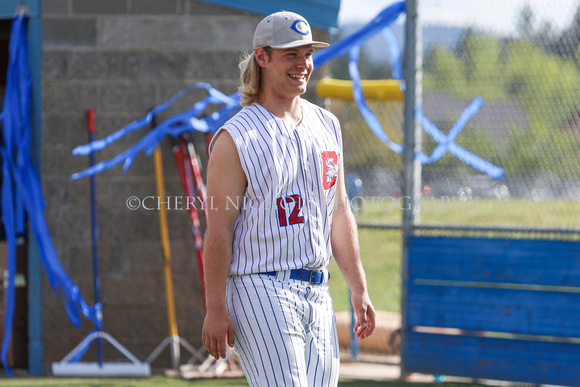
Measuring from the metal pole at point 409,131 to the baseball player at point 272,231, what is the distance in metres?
2.97

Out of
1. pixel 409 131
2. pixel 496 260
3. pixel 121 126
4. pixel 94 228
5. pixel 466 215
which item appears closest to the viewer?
pixel 496 260

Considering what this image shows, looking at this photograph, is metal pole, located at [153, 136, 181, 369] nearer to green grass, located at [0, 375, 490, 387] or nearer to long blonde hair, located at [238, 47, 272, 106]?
green grass, located at [0, 375, 490, 387]

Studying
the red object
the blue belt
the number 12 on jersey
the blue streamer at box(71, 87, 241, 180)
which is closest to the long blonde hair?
the number 12 on jersey

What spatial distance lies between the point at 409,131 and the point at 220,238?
3352 mm

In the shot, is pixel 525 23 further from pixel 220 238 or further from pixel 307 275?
pixel 220 238

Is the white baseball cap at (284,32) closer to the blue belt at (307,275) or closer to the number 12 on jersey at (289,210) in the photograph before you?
the number 12 on jersey at (289,210)

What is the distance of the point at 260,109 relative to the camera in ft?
8.63

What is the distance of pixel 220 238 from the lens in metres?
2.47

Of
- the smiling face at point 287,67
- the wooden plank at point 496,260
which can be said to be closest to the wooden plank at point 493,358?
the wooden plank at point 496,260

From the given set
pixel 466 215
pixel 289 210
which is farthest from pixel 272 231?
pixel 466 215

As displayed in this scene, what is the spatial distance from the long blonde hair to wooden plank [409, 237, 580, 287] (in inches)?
121

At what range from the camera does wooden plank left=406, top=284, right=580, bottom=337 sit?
16.7 feet

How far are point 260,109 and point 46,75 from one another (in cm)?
387

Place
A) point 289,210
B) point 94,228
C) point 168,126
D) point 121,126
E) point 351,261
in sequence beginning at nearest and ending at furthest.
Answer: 1. point 289,210
2. point 351,261
3. point 168,126
4. point 94,228
5. point 121,126
